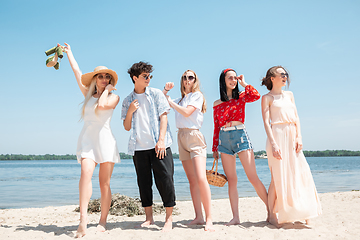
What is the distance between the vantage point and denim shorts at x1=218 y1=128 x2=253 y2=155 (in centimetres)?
406

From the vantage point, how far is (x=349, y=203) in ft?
20.3

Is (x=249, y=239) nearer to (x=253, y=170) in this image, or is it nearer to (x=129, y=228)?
(x=253, y=170)

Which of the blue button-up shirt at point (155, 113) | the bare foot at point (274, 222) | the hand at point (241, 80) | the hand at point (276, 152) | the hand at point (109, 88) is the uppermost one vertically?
the hand at point (241, 80)

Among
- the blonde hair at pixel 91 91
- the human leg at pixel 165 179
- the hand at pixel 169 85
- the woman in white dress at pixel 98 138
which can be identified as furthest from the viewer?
the hand at pixel 169 85

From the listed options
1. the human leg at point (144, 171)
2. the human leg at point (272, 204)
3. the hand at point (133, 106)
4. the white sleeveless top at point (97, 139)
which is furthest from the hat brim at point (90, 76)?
the human leg at point (272, 204)

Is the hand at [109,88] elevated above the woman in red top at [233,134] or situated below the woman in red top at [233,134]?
above

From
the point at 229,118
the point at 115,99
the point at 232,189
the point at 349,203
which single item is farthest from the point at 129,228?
the point at 349,203

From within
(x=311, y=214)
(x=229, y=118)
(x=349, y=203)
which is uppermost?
(x=229, y=118)

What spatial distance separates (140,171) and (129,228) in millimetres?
913

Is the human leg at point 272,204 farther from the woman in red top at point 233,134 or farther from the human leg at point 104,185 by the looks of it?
the human leg at point 104,185

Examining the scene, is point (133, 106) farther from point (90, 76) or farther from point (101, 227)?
point (101, 227)

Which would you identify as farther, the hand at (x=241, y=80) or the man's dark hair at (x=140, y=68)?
the hand at (x=241, y=80)

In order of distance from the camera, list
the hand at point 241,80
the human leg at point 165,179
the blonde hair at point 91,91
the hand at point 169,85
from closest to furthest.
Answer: the human leg at point 165,179 < the blonde hair at point 91,91 < the hand at point 169,85 < the hand at point 241,80

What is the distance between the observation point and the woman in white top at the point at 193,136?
3.93 meters
